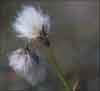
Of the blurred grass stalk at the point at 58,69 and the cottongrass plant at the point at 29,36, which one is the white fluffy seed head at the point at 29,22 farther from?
the blurred grass stalk at the point at 58,69

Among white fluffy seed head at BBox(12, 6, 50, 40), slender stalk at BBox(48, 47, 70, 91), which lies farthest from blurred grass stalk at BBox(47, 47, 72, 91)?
white fluffy seed head at BBox(12, 6, 50, 40)

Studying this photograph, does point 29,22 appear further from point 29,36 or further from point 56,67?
point 56,67

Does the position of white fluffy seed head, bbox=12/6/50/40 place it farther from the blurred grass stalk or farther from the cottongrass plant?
the blurred grass stalk

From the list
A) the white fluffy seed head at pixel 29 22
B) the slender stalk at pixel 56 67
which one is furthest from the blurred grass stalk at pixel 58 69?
the white fluffy seed head at pixel 29 22

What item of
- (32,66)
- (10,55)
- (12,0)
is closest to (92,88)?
(32,66)

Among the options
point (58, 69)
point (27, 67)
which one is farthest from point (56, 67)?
point (27, 67)
